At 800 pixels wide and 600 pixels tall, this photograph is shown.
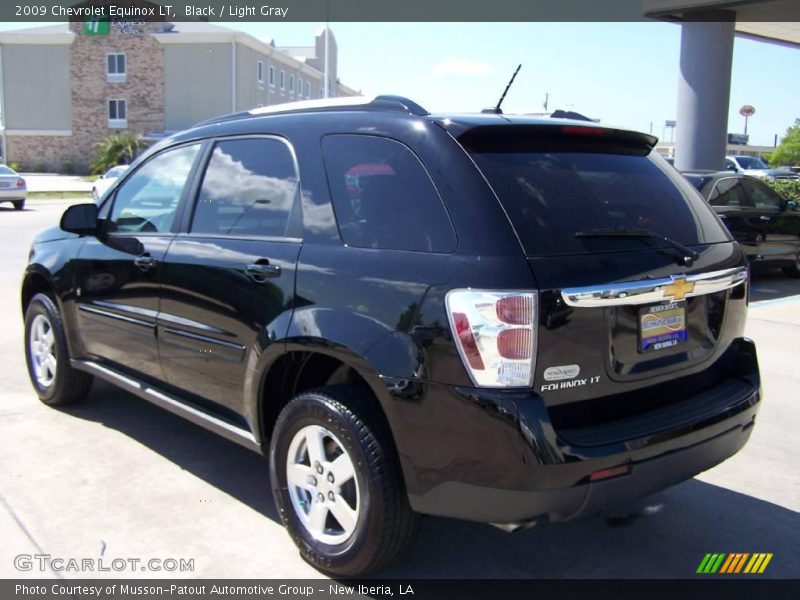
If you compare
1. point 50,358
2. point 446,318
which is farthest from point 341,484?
point 50,358

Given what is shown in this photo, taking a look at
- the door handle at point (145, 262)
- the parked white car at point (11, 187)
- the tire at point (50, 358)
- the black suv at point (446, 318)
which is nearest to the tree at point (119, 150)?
the parked white car at point (11, 187)

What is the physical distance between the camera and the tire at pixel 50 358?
5.18 meters

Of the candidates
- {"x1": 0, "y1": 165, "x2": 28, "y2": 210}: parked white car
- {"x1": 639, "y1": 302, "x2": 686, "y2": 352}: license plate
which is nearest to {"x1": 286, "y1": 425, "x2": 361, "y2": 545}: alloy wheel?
{"x1": 639, "y1": 302, "x2": 686, "y2": 352}: license plate

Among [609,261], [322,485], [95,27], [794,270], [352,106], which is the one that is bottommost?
[794,270]

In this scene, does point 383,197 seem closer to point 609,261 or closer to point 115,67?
point 609,261

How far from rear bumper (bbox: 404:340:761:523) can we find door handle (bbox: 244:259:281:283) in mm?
1156

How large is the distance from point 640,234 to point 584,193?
278 millimetres

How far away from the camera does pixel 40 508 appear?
3.83m

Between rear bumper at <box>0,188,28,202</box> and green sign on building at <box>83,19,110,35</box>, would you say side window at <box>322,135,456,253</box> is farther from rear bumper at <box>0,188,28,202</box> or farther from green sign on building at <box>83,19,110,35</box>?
green sign on building at <box>83,19,110,35</box>

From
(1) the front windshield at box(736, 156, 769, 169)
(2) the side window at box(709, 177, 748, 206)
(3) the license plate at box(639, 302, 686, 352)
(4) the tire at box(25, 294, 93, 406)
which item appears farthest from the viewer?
(1) the front windshield at box(736, 156, 769, 169)

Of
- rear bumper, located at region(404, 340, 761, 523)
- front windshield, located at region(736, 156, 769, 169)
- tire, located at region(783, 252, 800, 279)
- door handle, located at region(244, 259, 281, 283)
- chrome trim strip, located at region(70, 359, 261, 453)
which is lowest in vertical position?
tire, located at region(783, 252, 800, 279)

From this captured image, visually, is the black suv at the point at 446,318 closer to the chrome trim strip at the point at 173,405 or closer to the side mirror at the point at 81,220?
the chrome trim strip at the point at 173,405

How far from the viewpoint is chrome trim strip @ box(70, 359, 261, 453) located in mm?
3689

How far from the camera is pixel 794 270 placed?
39.9ft
